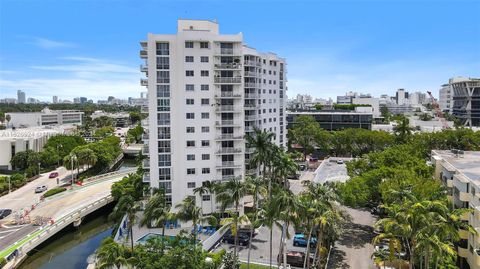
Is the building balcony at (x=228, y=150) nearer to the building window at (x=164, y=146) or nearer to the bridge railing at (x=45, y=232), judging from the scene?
the building window at (x=164, y=146)

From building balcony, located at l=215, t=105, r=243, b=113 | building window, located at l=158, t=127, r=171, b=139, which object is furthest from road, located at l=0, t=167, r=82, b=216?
building balcony, located at l=215, t=105, r=243, b=113

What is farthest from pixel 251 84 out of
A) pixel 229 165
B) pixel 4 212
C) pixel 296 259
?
pixel 4 212

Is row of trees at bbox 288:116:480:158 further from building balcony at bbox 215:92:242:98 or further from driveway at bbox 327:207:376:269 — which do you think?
building balcony at bbox 215:92:242:98

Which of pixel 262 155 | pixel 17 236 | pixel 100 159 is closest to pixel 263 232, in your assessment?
pixel 262 155

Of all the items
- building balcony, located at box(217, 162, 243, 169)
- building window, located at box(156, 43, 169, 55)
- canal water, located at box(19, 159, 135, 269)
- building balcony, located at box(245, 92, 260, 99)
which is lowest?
canal water, located at box(19, 159, 135, 269)

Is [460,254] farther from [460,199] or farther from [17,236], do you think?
[17,236]

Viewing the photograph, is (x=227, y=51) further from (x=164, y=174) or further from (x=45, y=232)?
(x=45, y=232)

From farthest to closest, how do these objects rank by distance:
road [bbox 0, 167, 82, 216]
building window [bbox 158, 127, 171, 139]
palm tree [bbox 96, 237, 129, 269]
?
road [bbox 0, 167, 82, 216] → building window [bbox 158, 127, 171, 139] → palm tree [bbox 96, 237, 129, 269]
